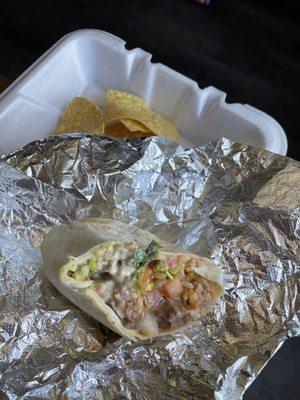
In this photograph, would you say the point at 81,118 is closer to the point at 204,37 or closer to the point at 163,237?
the point at 163,237

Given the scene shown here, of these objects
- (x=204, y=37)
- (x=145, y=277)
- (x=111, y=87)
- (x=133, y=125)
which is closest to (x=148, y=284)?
(x=145, y=277)

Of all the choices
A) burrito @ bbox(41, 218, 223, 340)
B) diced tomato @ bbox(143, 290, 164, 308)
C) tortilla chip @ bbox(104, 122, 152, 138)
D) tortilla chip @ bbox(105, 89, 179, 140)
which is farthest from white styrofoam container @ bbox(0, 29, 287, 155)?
diced tomato @ bbox(143, 290, 164, 308)

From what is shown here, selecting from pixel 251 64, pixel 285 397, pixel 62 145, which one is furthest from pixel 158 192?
pixel 251 64

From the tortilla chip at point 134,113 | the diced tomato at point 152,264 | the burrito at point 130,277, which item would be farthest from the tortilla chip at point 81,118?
the diced tomato at point 152,264

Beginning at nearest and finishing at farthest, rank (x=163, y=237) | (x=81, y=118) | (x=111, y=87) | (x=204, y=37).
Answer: (x=163, y=237) → (x=81, y=118) → (x=111, y=87) → (x=204, y=37)

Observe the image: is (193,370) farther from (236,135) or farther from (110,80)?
(110,80)

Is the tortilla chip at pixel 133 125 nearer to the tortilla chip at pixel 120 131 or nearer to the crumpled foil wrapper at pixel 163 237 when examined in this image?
the tortilla chip at pixel 120 131

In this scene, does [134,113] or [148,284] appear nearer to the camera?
[148,284]
